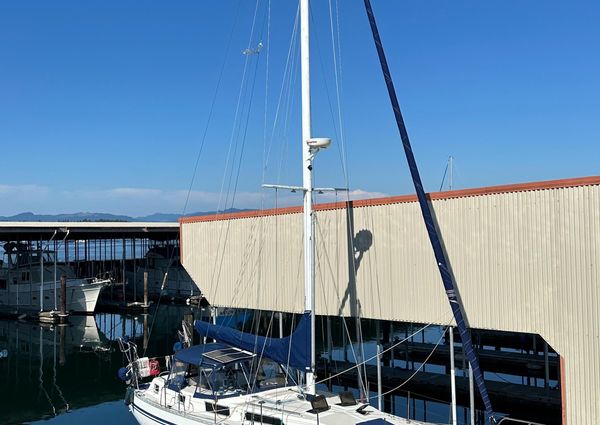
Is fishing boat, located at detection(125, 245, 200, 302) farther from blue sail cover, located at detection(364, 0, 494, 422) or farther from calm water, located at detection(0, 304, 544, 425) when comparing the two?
blue sail cover, located at detection(364, 0, 494, 422)

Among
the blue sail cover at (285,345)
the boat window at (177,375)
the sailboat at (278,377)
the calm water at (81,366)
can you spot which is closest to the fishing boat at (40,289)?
the calm water at (81,366)

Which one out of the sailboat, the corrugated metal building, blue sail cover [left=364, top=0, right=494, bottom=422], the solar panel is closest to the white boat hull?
the sailboat

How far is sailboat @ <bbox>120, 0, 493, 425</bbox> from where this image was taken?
14375 millimetres

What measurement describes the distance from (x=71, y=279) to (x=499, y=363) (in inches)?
1455

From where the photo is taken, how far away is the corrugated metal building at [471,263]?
14.8m

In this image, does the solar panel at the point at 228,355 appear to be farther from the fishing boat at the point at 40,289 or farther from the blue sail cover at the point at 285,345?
the fishing boat at the point at 40,289

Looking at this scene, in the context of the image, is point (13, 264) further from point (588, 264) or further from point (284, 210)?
point (588, 264)

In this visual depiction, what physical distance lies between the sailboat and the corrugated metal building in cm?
189

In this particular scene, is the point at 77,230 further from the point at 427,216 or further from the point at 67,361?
the point at 427,216

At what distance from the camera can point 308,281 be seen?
1551cm

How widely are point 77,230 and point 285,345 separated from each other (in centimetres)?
3824

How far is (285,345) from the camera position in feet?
53.5

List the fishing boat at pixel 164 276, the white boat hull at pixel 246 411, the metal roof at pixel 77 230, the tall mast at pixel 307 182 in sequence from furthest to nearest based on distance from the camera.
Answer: the fishing boat at pixel 164 276 < the metal roof at pixel 77 230 < the tall mast at pixel 307 182 < the white boat hull at pixel 246 411

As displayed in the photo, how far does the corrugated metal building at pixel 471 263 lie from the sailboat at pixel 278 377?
1893 millimetres
